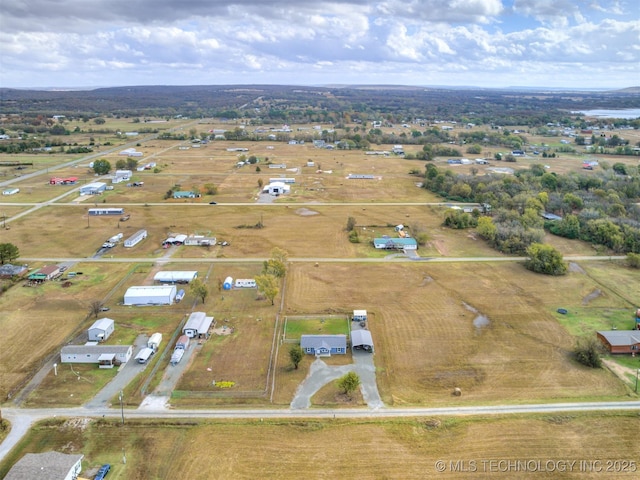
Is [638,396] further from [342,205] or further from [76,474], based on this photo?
[342,205]

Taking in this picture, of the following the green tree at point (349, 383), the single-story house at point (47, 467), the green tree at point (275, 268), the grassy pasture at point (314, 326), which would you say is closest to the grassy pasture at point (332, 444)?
the single-story house at point (47, 467)

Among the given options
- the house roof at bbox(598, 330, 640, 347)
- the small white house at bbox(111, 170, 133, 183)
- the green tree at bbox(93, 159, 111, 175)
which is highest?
the green tree at bbox(93, 159, 111, 175)

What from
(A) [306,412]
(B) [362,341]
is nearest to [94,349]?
(A) [306,412]

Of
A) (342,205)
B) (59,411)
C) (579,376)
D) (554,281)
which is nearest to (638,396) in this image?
(579,376)

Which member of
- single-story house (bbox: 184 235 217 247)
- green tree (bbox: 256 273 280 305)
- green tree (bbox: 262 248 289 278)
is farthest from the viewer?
single-story house (bbox: 184 235 217 247)

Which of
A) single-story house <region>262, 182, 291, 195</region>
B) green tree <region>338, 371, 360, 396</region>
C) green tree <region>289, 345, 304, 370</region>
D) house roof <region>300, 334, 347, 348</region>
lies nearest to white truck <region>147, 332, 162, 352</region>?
green tree <region>289, 345, 304, 370</region>

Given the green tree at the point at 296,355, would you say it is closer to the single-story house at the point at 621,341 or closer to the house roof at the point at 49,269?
the single-story house at the point at 621,341

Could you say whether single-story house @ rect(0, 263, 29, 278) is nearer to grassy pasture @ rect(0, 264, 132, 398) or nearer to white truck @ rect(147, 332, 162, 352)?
grassy pasture @ rect(0, 264, 132, 398)
